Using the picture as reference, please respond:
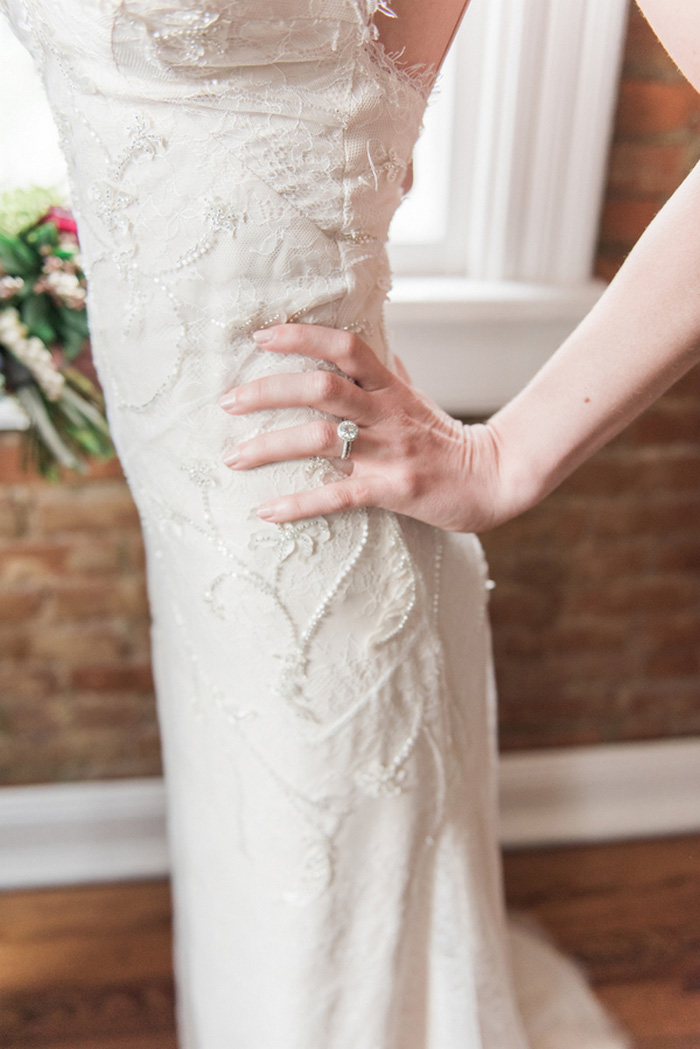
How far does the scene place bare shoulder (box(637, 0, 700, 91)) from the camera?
558 mm

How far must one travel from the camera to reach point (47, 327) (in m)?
1.00

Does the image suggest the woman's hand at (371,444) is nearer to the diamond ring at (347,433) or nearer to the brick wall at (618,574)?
the diamond ring at (347,433)

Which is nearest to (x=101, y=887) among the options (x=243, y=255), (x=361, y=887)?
(x=361, y=887)

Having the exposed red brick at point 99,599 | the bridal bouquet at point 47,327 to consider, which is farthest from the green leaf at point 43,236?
the exposed red brick at point 99,599

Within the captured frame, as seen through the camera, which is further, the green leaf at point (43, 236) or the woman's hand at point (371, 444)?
the green leaf at point (43, 236)

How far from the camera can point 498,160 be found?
123cm

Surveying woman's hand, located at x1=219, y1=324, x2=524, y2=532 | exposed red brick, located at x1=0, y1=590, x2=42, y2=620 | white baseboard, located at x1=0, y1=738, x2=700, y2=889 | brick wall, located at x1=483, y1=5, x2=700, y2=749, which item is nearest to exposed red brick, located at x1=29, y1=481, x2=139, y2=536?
exposed red brick, located at x1=0, y1=590, x2=42, y2=620

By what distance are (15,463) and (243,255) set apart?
0.89m

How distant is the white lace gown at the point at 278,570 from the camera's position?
1.84 ft

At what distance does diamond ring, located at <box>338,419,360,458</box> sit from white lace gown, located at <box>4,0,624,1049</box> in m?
0.02

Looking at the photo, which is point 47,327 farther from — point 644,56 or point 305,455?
point 644,56

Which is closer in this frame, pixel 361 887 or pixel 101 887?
pixel 361 887

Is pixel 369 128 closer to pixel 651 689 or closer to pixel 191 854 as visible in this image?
pixel 191 854

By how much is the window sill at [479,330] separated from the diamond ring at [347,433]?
25.0 inches
